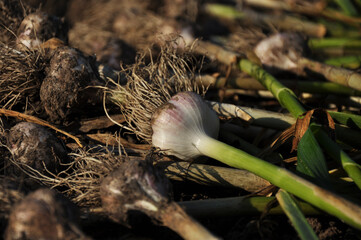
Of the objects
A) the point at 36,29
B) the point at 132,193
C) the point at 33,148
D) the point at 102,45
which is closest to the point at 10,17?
the point at 36,29

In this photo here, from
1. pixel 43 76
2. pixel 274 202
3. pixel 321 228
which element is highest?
pixel 43 76

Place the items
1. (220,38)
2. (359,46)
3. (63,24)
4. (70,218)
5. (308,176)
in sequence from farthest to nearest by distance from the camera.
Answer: (220,38) → (359,46) → (63,24) → (308,176) → (70,218)

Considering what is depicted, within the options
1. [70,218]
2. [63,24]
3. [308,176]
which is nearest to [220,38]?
[63,24]

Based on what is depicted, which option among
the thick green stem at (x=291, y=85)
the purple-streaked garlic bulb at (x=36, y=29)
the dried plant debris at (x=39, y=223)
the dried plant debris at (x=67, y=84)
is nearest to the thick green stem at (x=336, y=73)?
the thick green stem at (x=291, y=85)

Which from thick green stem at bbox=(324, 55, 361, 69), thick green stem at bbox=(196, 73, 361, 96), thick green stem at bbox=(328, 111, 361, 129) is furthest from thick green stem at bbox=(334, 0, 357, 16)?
thick green stem at bbox=(328, 111, 361, 129)

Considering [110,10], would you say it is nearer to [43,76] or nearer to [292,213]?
[43,76]

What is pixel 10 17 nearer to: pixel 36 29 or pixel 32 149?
pixel 36 29

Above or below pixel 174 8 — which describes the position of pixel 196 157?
below
